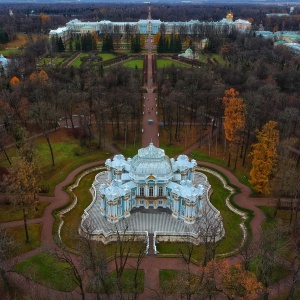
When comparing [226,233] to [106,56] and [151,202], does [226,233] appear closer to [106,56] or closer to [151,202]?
[151,202]

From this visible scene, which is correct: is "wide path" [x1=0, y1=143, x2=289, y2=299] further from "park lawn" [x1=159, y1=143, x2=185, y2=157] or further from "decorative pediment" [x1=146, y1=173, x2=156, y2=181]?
"decorative pediment" [x1=146, y1=173, x2=156, y2=181]

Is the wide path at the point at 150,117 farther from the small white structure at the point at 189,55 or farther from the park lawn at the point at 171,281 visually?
the park lawn at the point at 171,281

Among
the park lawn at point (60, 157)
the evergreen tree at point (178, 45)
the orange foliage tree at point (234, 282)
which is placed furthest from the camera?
the evergreen tree at point (178, 45)

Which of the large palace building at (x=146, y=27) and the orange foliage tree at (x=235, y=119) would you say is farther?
the large palace building at (x=146, y=27)

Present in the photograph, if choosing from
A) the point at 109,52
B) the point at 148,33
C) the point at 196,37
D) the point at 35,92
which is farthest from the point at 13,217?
the point at 148,33

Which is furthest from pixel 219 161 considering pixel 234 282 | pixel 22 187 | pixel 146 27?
pixel 146 27

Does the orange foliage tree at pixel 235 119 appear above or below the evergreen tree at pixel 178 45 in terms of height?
above

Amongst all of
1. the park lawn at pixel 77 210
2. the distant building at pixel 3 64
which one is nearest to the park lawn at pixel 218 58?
the distant building at pixel 3 64

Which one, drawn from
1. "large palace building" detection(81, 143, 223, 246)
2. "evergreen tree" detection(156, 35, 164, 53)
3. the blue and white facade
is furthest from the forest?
"evergreen tree" detection(156, 35, 164, 53)
